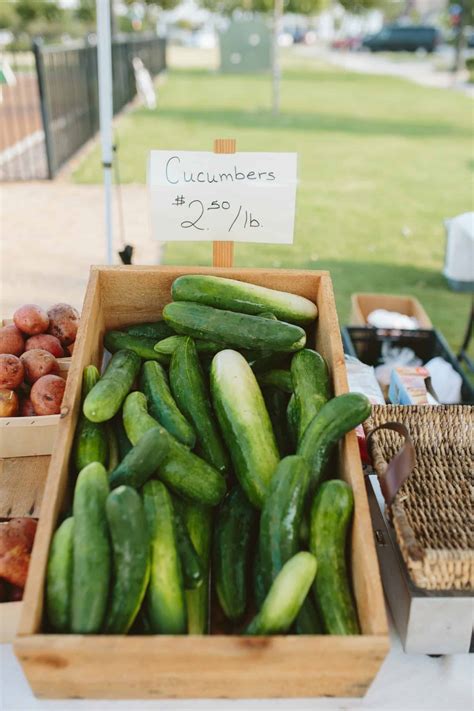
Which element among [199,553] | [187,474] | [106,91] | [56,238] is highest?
[106,91]

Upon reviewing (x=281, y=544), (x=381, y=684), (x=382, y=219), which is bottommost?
(x=382, y=219)

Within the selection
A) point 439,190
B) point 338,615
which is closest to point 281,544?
point 338,615

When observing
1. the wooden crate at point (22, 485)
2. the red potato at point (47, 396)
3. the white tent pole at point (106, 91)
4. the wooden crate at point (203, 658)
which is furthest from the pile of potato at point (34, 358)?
the white tent pole at point (106, 91)

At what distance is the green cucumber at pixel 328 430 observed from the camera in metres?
1.20

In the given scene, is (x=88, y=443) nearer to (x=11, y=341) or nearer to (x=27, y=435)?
(x=27, y=435)

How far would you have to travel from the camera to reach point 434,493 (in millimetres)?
1264

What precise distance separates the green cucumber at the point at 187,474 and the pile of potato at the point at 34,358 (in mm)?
427

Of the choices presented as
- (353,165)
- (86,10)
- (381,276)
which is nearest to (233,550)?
(381,276)

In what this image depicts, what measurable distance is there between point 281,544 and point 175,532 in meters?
0.18

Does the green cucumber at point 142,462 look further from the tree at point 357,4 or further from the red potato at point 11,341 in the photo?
the tree at point 357,4

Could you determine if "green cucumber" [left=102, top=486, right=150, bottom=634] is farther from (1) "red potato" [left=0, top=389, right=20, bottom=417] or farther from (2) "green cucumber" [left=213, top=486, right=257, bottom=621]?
(1) "red potato" [left=0, top=389, right=20, bottom=417]

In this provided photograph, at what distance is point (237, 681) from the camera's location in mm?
940

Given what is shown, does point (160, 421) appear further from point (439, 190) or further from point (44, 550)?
point (439, 190)

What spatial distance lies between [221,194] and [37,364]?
0.65m
